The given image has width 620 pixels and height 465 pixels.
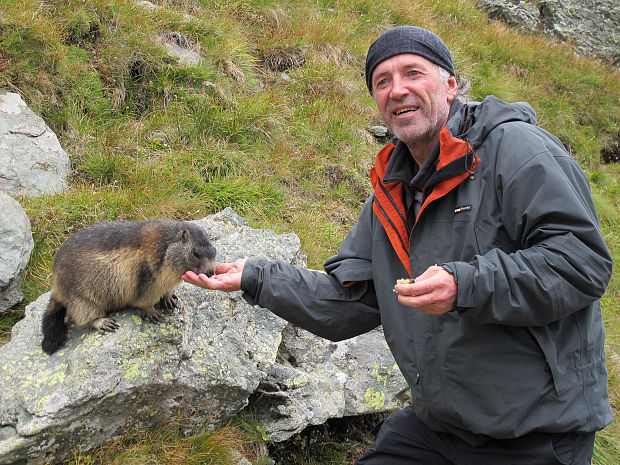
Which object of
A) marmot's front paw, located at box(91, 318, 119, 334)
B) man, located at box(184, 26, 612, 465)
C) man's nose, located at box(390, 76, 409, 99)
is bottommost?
marmot's front paw, located at box(91, 318, 119, 334)

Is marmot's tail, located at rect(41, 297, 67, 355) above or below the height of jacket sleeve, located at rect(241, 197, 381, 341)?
below

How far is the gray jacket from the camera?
2.60 meters

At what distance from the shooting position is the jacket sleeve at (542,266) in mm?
2570

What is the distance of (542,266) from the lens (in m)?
2.59

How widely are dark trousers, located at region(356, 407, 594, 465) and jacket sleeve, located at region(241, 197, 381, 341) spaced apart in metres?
0.77

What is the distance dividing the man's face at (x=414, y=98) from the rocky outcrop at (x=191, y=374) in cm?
225

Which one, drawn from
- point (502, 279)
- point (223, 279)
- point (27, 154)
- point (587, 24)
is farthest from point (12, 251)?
point (587, 24)

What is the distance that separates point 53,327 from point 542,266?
3350 millimetres

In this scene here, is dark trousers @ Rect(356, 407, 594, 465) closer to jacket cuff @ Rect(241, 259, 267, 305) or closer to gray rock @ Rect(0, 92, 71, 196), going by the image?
jacket cuff @ Rect(241, 259, 267, 305)

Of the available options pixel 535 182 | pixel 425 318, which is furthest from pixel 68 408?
pixel 535 182

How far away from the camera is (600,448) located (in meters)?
5.55

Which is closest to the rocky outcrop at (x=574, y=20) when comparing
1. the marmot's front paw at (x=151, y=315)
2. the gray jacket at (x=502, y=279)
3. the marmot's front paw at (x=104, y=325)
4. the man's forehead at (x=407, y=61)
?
the man's forehead at (x=407, y=61)

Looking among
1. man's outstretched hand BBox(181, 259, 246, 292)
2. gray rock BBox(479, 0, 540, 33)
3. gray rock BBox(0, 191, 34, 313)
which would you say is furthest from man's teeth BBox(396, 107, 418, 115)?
gray rock BBox(479, 0, 540, 33)

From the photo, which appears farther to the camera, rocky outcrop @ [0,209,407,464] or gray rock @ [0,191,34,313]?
gray rock @ [0,191,34,313]
